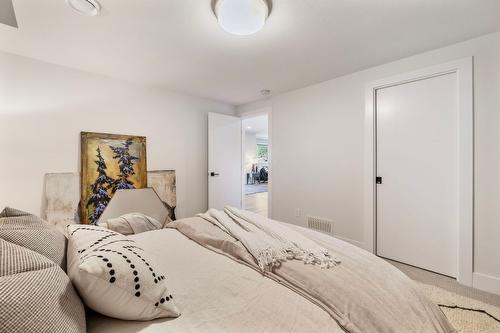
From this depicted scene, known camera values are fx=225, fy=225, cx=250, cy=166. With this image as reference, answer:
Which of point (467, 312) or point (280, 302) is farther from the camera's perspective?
point (467, 312)

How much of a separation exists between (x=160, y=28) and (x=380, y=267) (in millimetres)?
2406

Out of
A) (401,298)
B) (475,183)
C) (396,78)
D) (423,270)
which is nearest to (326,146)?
(396,78)

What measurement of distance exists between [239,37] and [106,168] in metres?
2.43

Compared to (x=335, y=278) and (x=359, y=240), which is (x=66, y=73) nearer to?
(x=335, y=278)

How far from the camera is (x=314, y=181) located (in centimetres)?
342

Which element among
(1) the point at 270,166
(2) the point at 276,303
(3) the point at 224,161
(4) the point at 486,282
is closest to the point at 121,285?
(2) the point at 276,303

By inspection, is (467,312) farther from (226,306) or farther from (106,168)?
(106,168)

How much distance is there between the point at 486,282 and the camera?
2.08 metres

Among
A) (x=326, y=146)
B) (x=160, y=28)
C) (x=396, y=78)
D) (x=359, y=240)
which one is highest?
(x=160, y=28)

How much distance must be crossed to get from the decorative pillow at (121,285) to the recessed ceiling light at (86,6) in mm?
1774

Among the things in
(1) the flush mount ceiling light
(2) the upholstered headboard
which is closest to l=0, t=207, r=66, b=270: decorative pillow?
(1) the flush mount ceiling light

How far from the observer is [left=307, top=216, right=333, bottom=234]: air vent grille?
3.24m

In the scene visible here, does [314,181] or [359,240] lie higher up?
[314,181]

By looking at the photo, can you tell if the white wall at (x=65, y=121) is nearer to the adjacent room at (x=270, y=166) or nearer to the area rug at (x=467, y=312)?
the adjacent room at (x=270, y=166)
